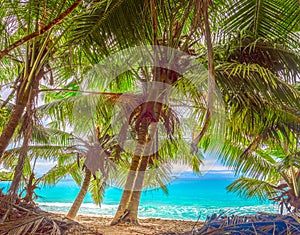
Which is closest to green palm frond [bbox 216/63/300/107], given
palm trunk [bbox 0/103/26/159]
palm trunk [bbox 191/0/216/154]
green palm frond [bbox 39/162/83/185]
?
palm trunk [bbox 191/0/216/154]

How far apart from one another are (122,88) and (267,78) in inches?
90.6

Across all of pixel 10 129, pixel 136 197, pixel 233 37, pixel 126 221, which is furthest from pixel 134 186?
pixel 233 37

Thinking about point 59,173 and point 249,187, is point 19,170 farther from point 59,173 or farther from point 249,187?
point 59,173

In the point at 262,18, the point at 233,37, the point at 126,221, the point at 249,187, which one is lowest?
the point at 126,221

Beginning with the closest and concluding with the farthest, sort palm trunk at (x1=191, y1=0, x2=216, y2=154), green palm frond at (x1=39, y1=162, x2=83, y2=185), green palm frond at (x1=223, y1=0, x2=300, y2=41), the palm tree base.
Result: palm trunk at (x1=191, y1=0, x2=216, y2=154), green palm frond at (x1=223, y1=0, x2=300, y2=41), the palm tree base, green palm frond at (x1=39, y1=162, x2=83, y2=185)

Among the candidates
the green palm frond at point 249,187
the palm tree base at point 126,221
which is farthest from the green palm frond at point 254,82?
the green palm frond at point 249,187

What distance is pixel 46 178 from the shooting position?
5.42m

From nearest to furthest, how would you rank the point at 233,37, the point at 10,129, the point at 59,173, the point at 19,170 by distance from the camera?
1. the point at 19,170
2. the point at 10,129
3. the point at 233,37
4. the point at 59,173

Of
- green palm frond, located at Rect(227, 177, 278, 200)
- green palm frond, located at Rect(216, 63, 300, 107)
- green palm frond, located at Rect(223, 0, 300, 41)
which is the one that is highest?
green palm frond, located at Rect(223, 0, 300, 41)

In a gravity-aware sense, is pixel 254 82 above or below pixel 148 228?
above

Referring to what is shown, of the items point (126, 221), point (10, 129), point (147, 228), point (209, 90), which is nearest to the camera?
point (209, 90)

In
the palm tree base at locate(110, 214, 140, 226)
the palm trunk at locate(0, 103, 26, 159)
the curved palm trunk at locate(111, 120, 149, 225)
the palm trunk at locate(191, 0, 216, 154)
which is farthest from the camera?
the curved palm trunk at locate(111, 120, 149, 225)

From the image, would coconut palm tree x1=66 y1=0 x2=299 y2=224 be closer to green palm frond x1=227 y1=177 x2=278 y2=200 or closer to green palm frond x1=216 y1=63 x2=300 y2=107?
green palm frond x1=216 y1=63 x2=300 y2=107

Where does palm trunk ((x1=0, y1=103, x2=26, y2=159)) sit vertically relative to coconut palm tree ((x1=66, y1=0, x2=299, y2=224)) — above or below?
below
